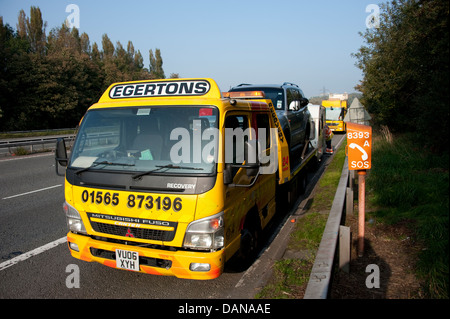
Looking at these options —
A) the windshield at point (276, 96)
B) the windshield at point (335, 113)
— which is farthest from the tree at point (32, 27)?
the windshield at point (276, 96)

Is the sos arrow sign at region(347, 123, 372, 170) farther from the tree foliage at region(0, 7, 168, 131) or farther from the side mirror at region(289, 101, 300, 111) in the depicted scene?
the tree foliage at region(0, 7, 168, 131)

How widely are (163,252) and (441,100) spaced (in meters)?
3.17

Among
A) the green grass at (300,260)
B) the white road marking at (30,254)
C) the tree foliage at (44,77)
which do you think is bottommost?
the green grass at (300,260)

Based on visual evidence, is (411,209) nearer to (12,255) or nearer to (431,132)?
(431,132)

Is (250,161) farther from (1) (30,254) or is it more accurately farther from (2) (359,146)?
(1) (30,254)

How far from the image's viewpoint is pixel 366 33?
65.5 feet

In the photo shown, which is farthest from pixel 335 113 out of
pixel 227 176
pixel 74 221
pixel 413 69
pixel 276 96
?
pixel 74 221

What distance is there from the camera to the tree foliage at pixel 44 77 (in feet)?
119

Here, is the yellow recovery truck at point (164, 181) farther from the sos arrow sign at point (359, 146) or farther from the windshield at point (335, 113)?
the windshield at point (335, 113)

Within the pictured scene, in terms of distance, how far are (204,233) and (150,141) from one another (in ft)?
4.27

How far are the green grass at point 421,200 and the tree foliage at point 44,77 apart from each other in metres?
35.5

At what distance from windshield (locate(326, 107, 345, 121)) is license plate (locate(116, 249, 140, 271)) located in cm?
2538

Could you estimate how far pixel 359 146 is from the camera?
445 cm

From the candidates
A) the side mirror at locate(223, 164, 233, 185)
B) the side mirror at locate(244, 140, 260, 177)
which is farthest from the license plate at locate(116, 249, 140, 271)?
the side mirror at locate(244, 140, 260, 177)
